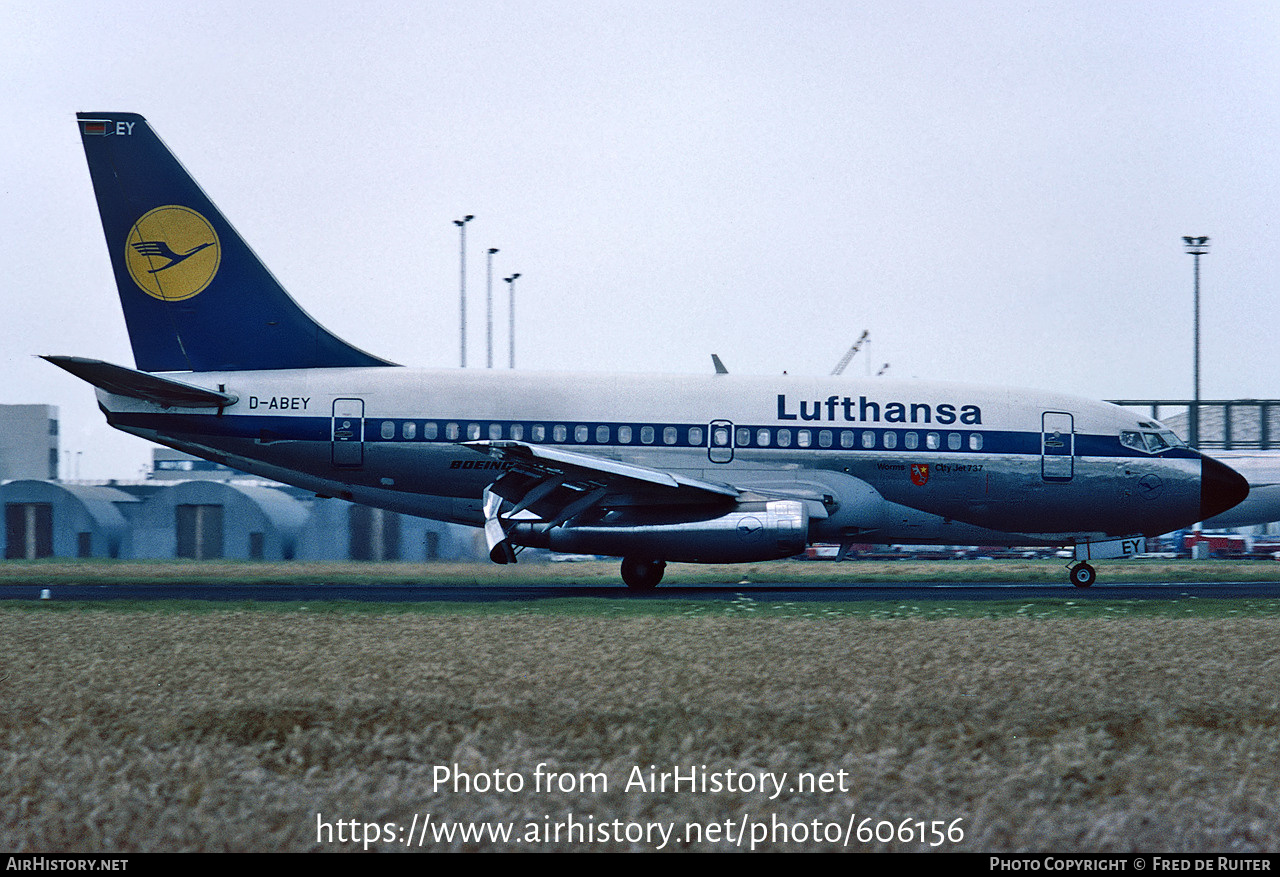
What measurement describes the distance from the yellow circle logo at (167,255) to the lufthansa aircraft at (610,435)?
45 millimetres

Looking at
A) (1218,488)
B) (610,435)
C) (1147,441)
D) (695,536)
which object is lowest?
(695,536)

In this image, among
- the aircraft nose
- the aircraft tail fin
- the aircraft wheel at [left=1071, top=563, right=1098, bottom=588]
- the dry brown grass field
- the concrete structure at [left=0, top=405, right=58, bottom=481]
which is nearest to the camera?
the dry brown grass field

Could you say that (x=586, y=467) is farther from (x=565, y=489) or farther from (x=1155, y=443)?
(x=1155, y=443)

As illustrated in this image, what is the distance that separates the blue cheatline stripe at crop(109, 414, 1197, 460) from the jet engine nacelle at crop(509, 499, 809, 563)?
1867 millimetres

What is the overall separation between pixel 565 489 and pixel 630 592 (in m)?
2.58

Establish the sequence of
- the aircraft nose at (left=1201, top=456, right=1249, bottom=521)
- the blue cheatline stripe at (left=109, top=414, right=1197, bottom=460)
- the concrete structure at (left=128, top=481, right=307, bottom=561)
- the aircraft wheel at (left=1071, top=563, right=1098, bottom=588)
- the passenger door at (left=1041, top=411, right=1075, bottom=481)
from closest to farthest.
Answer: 1. the blue cheatline stripe at (left=109, top=414, right=1197, bottom=460)
2. the aircraft wheel at (left=1071, top=563, right=1098, bottom=588)
3. the passenger door at (left=1041, top=411, right=1075, bottom=481)
4. the aircraft nose at (left=1201, top=456, right=1249, bottom=521)
5. the concrete structure at (left=128, top=481, right=307, bottom=561)

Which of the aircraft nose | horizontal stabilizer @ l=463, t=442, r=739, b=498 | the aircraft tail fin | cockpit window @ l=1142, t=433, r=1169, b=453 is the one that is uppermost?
the aircraft tail fin

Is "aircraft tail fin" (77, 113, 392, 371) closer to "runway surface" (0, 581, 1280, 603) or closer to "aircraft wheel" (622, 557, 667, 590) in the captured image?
"runway surface" (0, 581, 1280, 603)

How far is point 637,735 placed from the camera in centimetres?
722

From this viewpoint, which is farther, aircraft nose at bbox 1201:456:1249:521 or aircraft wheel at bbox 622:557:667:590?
aircraft nose at bbox 1201:456:1249:521

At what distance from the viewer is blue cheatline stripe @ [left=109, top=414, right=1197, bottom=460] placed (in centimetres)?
2497

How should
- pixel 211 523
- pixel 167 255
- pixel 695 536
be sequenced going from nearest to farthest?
pixel 695 536, pixel 167 255, pixel 211 523

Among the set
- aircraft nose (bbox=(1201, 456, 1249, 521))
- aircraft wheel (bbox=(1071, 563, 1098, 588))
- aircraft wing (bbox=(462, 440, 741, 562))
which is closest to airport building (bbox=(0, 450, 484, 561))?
aircraft wing (bbox=(462, 440, 741, 562))

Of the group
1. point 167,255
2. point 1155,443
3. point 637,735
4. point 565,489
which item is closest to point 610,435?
point 565,489
